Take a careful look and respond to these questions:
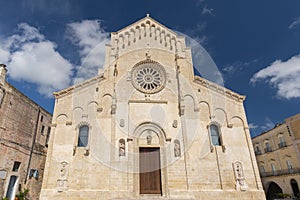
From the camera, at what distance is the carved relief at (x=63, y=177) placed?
12.2 m

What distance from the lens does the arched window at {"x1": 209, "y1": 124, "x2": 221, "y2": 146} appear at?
14.7m

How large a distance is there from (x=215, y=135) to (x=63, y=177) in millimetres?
11001

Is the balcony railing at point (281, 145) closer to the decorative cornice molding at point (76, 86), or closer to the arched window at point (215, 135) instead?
the arched window at point (215, 135)

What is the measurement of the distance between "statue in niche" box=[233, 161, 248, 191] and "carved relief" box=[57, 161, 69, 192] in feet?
37.0

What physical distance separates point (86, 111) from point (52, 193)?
5636 mm

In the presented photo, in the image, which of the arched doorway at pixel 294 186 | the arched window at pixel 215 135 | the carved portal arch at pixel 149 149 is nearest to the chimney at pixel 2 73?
the carved portal arch at pixel 149 149

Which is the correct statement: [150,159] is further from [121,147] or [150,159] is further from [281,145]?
[281,145]

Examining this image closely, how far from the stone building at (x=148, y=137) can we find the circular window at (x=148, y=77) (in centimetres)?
8

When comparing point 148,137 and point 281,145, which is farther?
point 281,145

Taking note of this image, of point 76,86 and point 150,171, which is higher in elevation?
point 76,86

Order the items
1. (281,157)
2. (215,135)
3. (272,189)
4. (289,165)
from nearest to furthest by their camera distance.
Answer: (215,135) → (289,165) → (281,157) → (272,189)

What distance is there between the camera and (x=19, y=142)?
49.2ft

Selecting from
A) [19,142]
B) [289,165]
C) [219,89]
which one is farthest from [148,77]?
[289,165]

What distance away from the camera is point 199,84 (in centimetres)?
1638
